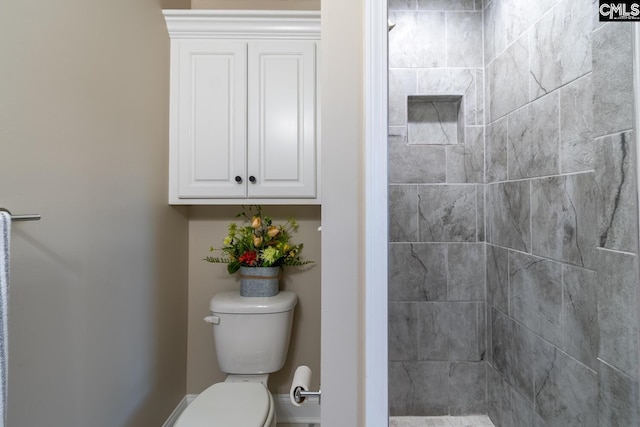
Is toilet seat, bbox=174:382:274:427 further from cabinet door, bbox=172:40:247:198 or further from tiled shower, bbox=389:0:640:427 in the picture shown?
cabinet door, bbox=172:40:247:198

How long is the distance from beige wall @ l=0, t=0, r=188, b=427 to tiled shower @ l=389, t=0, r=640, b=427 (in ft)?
3.14

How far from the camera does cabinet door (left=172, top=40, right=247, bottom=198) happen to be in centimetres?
150

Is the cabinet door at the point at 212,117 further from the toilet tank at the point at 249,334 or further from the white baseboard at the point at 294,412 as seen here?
the white baseboard at the point at 294,412

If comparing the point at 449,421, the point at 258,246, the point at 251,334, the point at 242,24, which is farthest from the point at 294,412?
the point at 242,24

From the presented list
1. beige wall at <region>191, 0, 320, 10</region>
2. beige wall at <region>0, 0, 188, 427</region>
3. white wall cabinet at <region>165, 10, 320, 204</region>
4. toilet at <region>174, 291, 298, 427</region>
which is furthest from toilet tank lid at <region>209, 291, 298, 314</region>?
beige wall at <region>191, 0, 320, 10</region>

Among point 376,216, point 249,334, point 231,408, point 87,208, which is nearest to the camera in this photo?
point 376,216

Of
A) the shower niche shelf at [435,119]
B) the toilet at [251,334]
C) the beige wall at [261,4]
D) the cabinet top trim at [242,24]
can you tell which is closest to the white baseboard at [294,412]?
the toilet at [251,334]

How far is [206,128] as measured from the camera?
59.3 inches

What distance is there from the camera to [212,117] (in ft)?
4.94

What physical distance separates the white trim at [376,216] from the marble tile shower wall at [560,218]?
411mm

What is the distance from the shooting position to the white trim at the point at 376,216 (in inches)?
23.1

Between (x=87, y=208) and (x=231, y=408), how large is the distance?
2.95ft

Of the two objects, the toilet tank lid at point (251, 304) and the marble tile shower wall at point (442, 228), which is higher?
the marble tile shower wall at point (442, 228)

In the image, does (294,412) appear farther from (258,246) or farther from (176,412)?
(258,246)
